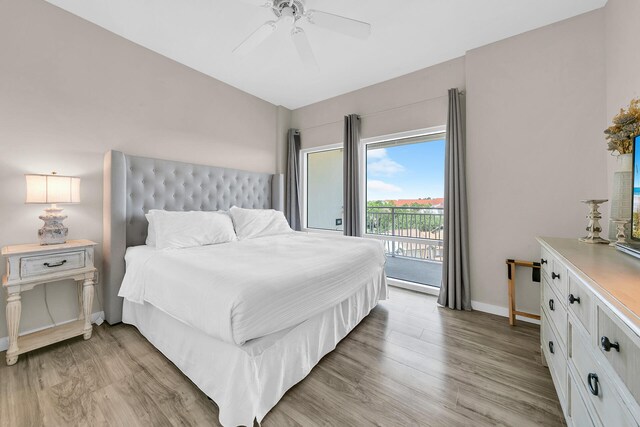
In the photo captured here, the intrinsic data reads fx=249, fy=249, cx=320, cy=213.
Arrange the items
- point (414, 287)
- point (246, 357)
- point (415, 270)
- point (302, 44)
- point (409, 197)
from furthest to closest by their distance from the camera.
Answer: point (415, 270)
point (409, 197)
point (414, 287)
point (302, 44)
point (246, 357)

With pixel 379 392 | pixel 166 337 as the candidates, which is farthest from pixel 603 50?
pixel 166 337

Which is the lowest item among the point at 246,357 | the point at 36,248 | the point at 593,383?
the point at 246,357

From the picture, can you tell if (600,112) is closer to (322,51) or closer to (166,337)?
(322,51)

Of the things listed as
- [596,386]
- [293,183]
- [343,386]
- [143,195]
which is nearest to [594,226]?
[596,386]

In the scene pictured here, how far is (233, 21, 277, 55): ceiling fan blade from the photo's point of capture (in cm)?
192

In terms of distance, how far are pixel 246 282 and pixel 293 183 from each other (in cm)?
306

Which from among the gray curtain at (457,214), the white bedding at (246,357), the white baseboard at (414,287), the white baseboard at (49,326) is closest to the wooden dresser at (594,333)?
the gray curtain at (457,214)

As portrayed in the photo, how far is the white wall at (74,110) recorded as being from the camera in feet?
6.60

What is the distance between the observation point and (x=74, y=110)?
2295mm

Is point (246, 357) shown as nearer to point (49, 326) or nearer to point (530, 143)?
point (49, 326)

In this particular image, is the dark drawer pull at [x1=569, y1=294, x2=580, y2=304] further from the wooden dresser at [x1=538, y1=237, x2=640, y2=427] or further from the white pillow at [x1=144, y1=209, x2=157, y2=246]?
the white pillow at [x1=144, y1=209, x2=157, y2=246]

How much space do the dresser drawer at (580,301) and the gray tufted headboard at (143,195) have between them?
323cm

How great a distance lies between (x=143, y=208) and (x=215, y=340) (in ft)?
6.45

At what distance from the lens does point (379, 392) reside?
5.13ft
